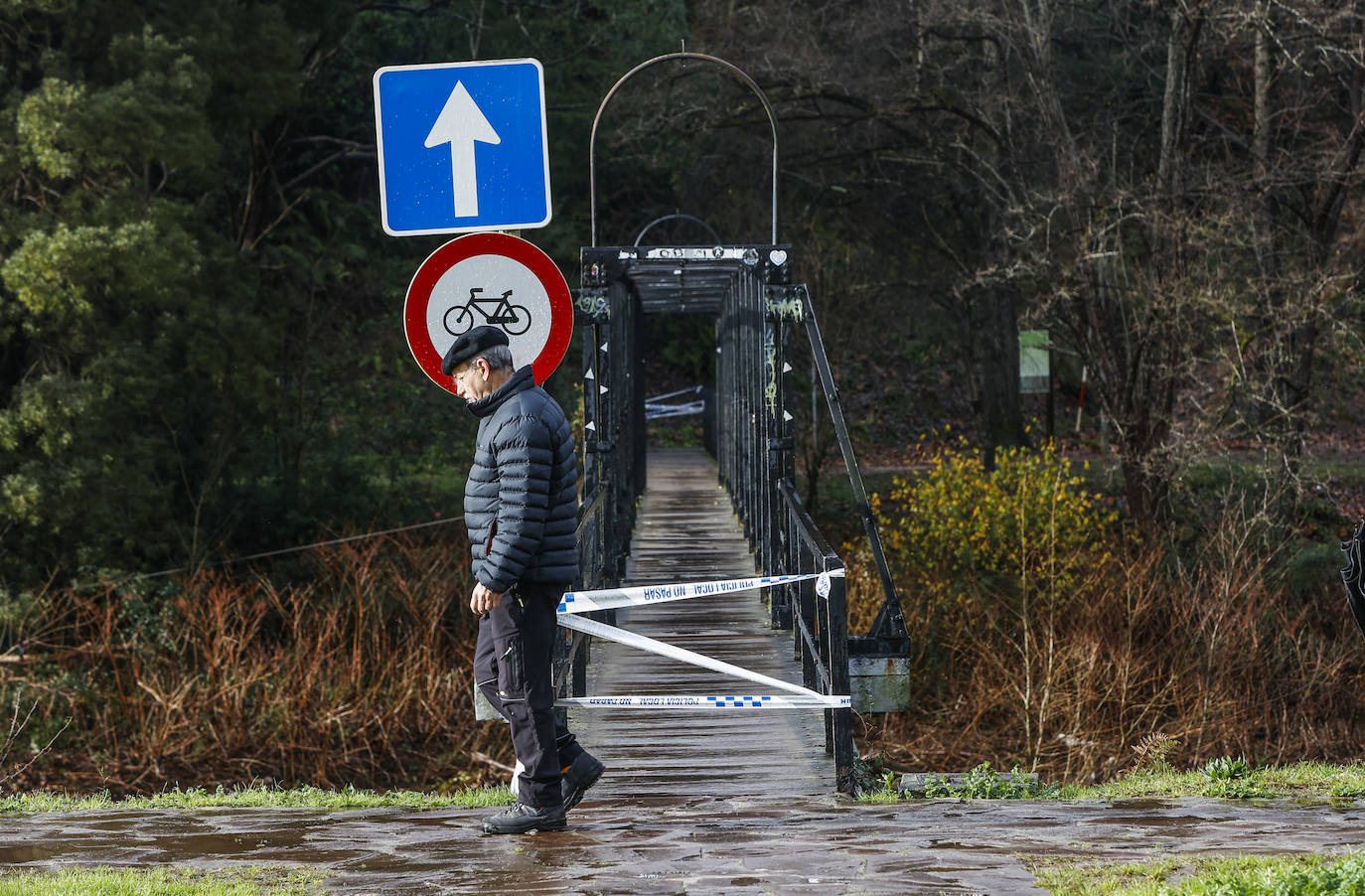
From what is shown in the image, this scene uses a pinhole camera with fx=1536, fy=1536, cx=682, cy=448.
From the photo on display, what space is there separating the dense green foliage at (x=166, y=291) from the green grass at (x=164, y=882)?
13.9 meters

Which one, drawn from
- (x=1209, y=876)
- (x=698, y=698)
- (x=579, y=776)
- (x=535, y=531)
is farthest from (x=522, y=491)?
(x=1209, y=876)

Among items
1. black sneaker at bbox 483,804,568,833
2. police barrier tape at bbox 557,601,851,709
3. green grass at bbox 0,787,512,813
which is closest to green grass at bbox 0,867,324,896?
black sneaker at bbox 483,804,568,833

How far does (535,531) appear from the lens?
5.49 m

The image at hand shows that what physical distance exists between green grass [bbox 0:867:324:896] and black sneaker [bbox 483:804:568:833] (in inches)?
32.3

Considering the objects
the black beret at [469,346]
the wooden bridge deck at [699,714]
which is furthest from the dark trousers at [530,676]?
the wooden bridge deck at [699,714]

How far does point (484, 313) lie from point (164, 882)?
242cm

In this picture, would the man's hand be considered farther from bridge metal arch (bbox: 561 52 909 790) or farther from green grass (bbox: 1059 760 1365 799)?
green grass (bbox: 1059 760 1365 799)

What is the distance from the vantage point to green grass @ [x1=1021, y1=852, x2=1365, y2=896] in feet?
13.4

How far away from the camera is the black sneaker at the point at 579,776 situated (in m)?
5.85

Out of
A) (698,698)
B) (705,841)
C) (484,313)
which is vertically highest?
(484,313)

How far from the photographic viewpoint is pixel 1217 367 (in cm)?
1897

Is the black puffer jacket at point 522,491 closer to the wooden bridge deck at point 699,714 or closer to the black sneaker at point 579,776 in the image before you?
the black sneaker at point 579,776

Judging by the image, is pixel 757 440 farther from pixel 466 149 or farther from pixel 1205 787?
pixel 466 149

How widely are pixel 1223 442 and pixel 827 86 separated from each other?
8.78 m
